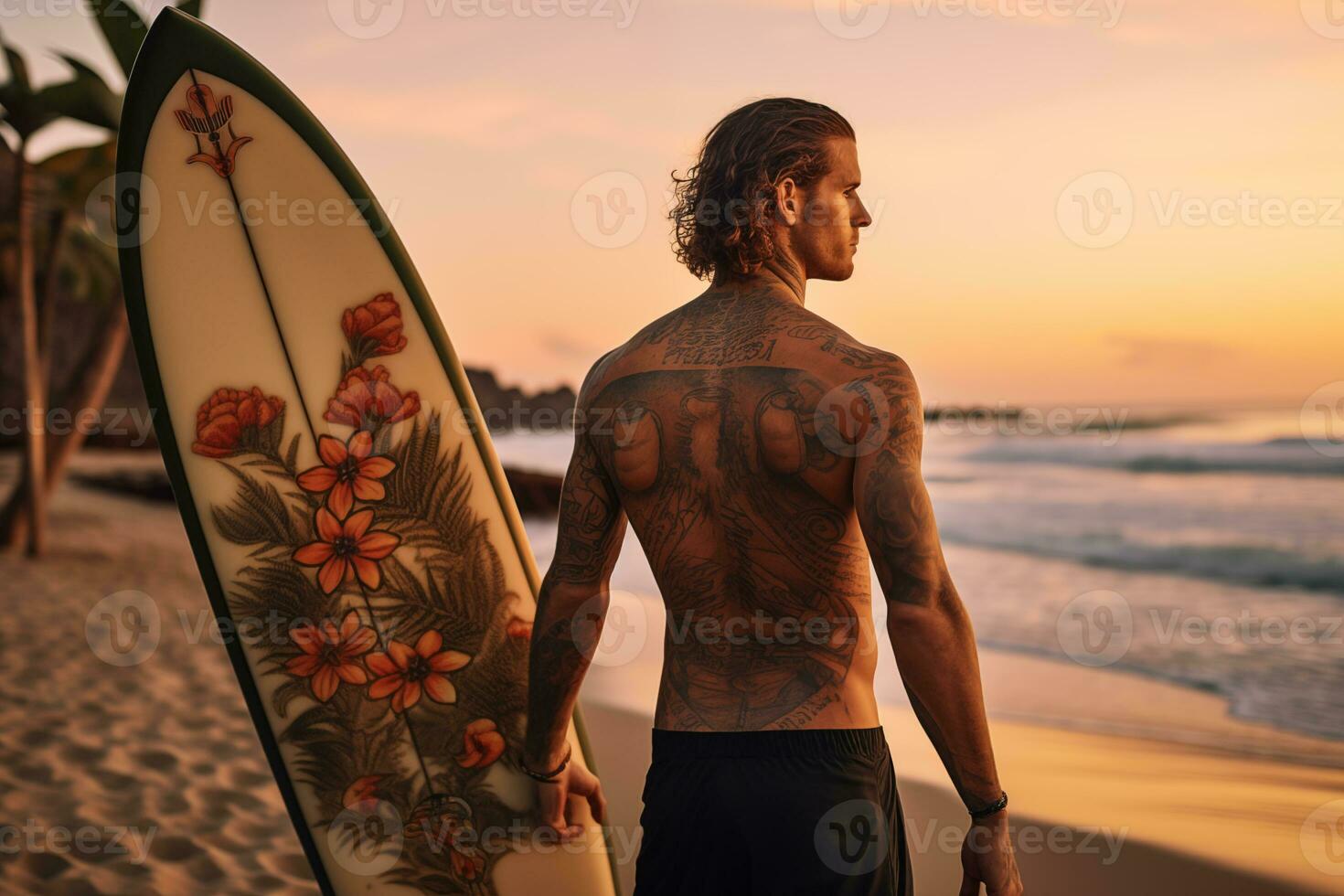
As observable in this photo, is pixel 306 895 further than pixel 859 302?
No

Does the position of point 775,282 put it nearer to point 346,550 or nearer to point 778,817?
point 778,817

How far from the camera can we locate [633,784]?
4.57 meters

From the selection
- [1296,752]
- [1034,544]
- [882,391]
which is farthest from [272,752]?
[1034,544]

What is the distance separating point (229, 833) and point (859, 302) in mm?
8030

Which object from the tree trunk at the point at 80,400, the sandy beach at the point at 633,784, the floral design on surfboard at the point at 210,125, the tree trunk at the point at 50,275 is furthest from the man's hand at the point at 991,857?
the tree trunk at the point at 50,275

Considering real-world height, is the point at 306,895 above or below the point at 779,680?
below

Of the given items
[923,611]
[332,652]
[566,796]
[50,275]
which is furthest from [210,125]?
[50,275]

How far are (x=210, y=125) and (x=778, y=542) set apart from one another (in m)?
2.03

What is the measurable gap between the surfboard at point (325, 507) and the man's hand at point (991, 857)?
128 cm

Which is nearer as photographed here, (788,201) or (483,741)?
(788,201)

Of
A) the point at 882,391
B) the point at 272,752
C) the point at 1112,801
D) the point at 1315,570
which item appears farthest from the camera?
the point at 1315,570

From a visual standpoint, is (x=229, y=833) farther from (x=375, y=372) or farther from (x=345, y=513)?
(x=375, y=372)

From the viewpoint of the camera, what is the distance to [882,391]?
1657 millimetres

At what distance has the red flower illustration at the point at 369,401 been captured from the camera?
9.03 feet
